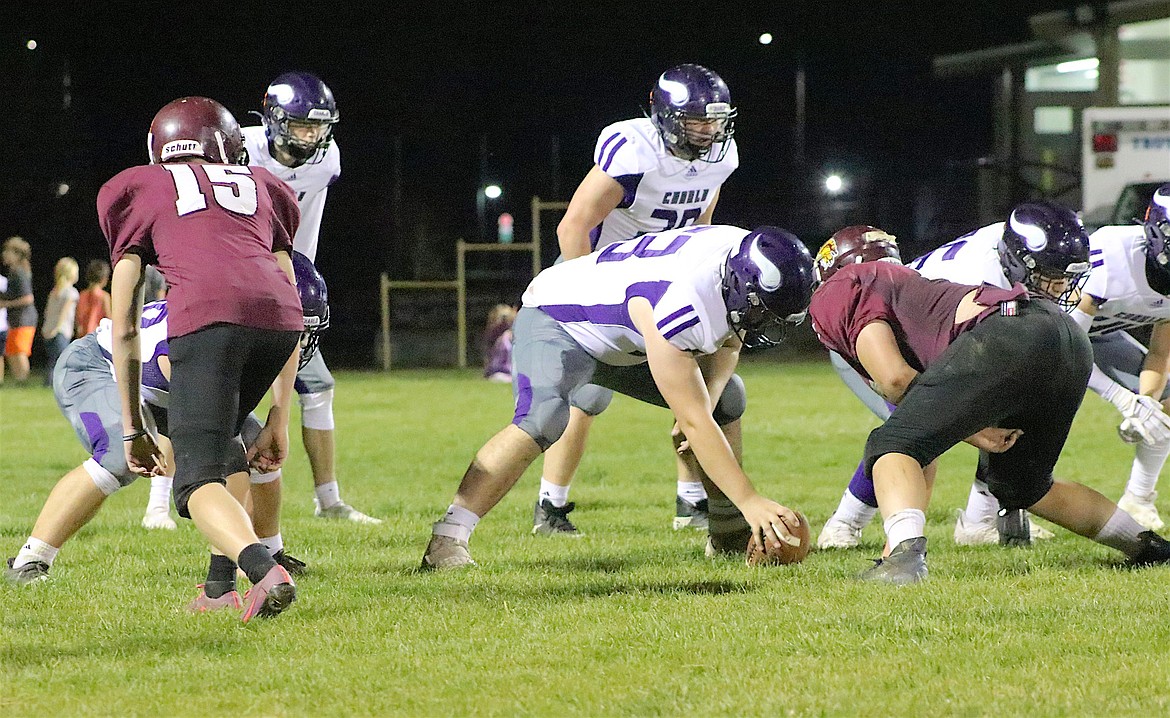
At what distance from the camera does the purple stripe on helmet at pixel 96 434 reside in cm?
502

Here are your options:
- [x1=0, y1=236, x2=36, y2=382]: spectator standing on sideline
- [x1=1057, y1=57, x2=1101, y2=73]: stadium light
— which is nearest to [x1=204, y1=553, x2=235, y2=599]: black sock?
[x1=0, y1=236, x2=36, y2=382]: spectator standing on sideline

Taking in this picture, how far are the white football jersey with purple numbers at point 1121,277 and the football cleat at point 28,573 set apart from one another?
4072mm

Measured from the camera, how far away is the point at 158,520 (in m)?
6.81

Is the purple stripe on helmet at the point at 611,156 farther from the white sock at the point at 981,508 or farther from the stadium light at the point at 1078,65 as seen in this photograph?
the stadium light at the point at 1078,65

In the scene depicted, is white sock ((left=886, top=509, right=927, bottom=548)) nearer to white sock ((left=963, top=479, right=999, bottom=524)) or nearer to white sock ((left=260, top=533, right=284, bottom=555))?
white sock ((left=963, top=479, right=999, bottom=524))

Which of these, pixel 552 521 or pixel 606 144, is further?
pixel 552 521

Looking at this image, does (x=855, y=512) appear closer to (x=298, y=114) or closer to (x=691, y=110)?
(x=691, y=110)

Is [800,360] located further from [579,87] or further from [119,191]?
[119,191]

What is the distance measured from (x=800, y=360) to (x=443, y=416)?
1043cm

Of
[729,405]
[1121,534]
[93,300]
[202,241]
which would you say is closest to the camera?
[202,241]

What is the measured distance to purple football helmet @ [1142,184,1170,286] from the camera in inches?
232

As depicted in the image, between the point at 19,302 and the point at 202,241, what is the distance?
43.6 feet

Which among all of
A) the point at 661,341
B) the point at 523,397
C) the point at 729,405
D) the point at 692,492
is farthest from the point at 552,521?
the point at 661,341

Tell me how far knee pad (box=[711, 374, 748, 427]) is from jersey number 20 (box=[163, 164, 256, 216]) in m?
2.27
